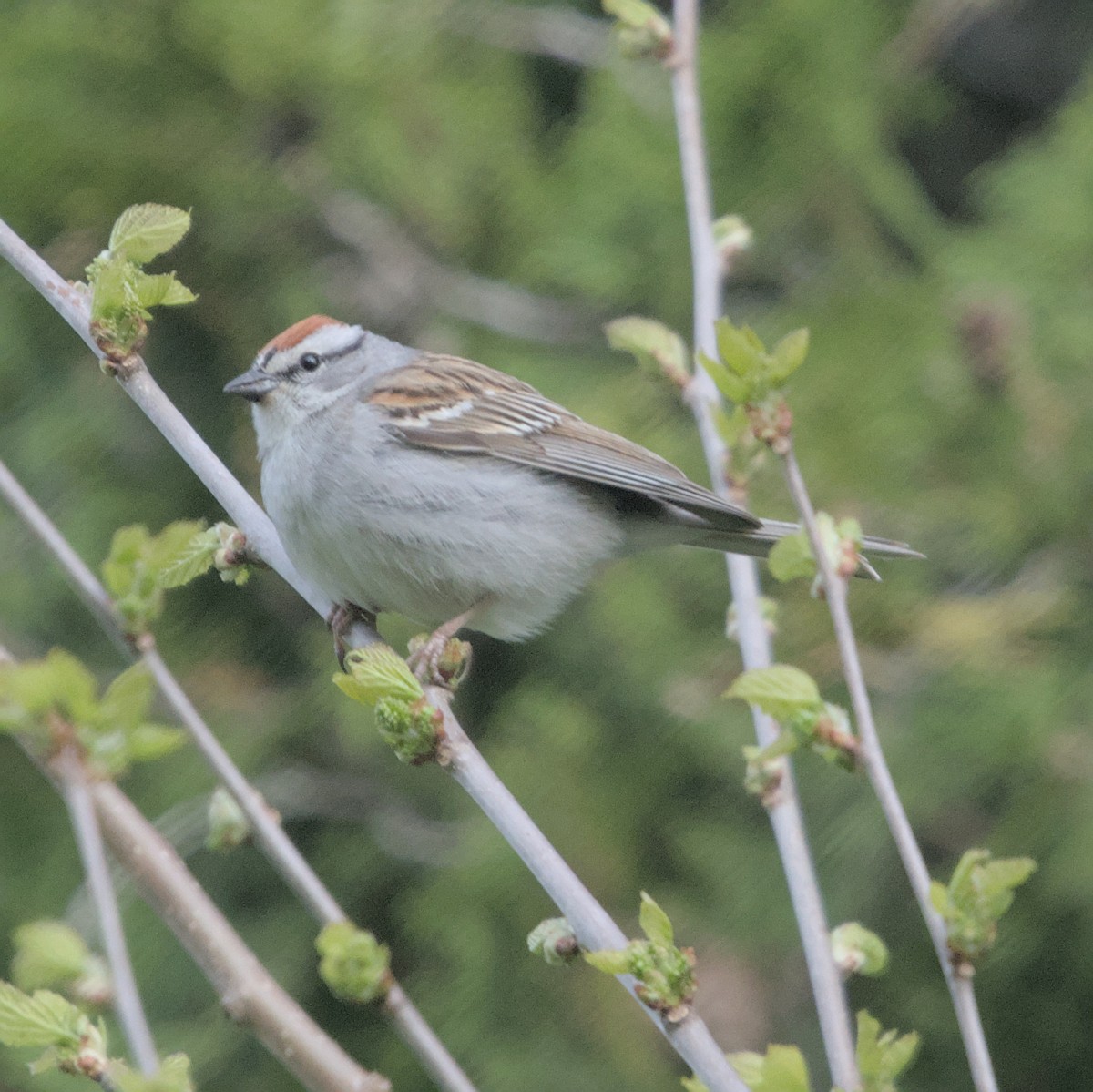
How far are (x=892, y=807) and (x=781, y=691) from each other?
0.19 metres

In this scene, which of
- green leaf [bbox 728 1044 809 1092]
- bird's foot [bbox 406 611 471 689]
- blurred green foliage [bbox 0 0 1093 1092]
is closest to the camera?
green leaf [bbox 728 1044 809 1092]

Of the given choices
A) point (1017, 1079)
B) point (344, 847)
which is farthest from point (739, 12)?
point (1017, 1079)

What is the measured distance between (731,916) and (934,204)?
232 cm

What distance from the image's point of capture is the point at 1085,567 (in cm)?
330

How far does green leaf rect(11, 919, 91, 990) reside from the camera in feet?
4.12

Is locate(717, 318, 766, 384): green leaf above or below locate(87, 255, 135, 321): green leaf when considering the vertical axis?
below

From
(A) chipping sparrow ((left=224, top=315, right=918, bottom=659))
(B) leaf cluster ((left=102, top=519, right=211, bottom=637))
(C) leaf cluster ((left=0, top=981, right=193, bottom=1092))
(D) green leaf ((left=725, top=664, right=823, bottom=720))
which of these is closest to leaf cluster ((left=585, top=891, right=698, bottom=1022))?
(D) green leaf ((left=725, top=664, right=823, bottom=720))

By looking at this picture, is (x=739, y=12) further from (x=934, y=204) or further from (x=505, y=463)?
(x=505, y=463)

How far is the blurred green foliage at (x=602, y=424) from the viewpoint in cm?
329

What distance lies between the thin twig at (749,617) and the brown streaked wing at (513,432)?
0.45 meters

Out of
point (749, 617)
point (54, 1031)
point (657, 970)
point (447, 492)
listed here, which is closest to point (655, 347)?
point (749, 617)

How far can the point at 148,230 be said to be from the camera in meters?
1.54

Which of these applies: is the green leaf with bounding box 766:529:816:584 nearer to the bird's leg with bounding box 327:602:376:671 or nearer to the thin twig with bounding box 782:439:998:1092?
the thin twig with bounding box 782:439:998:1092

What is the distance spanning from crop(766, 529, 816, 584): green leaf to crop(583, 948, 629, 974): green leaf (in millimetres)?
456
